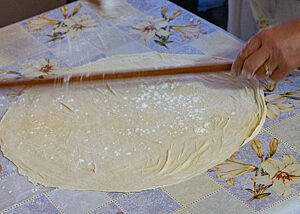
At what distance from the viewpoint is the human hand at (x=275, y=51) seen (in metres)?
0.94

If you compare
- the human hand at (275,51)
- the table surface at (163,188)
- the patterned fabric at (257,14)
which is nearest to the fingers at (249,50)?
the human hand at (275,51)

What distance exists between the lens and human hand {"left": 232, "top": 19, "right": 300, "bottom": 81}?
0.94 m

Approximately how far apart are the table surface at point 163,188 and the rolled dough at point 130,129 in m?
0.03

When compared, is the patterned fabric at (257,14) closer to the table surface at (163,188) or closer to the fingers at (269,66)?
the table surface at (163,188)

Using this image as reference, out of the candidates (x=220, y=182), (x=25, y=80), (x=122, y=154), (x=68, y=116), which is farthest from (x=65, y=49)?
(x=220, y=182)

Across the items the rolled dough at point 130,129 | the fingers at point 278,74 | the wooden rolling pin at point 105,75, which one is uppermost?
the fingers at point 278,74

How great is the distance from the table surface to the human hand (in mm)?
95

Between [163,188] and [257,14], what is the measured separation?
68 centimetres

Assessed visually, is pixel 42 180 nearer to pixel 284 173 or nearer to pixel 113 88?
pixel 113 88

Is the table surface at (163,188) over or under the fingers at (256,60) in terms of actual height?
under

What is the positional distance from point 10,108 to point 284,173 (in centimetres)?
64

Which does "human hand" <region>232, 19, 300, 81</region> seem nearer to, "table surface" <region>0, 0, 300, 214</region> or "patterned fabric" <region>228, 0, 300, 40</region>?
"table surface" <region>0, 0, 300, 214</region>

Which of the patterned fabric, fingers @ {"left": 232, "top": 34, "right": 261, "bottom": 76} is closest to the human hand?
fingers @ {"left": 232, "top": 34, "right": 261, "bottom": 76}

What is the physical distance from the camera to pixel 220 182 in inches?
32.6
